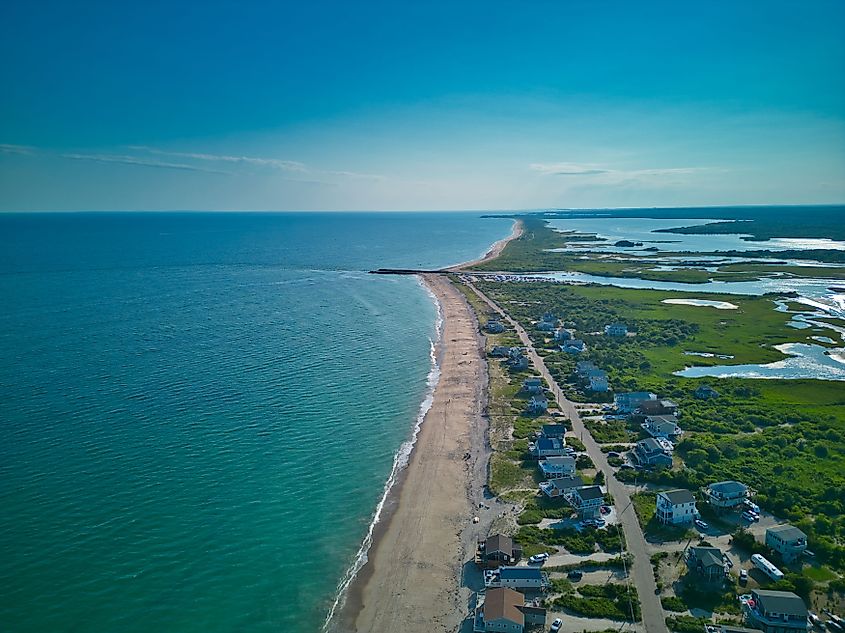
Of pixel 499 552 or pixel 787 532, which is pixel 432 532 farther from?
pixel 787 532

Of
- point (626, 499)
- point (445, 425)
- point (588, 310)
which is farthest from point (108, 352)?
point (588, 310)

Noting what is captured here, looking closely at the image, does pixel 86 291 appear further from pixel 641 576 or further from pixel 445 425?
pixel 641 576

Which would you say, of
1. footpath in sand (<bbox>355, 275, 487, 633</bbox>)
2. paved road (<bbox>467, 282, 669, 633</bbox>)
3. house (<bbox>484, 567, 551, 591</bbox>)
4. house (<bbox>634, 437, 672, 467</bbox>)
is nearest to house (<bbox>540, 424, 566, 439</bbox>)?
paved road (<bbox>467, 282, 669, 633</bbox>)

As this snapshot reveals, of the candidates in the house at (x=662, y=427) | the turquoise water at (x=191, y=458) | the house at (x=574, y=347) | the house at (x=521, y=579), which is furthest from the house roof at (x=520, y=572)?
the house at (x=574, y=347)

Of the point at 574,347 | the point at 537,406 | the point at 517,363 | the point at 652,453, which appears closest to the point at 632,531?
the point at 652,453

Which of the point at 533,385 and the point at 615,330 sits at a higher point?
the point at 615,330

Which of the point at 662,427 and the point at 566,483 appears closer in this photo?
the point at 566,483
